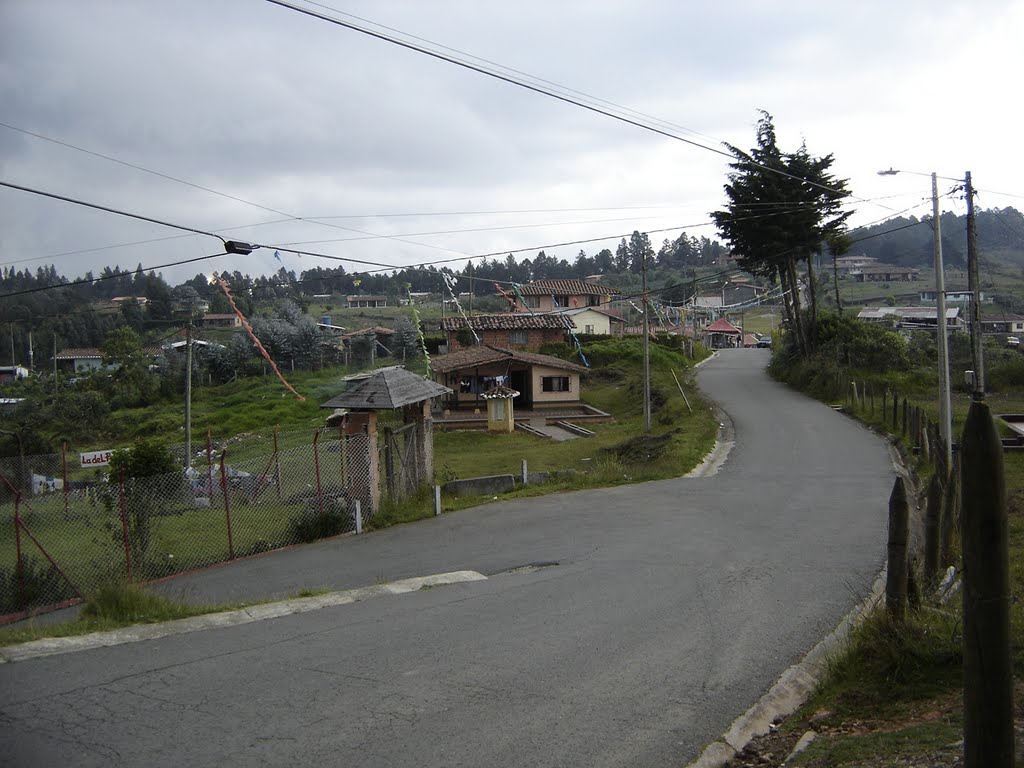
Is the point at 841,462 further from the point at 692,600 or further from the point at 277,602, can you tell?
the point at 277,602

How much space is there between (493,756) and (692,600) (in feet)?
16.8

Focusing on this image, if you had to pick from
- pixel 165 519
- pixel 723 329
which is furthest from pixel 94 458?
pixel 723 329

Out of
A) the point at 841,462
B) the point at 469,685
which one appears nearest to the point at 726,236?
the point at 841,462

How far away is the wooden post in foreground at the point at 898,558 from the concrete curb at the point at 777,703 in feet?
2.43

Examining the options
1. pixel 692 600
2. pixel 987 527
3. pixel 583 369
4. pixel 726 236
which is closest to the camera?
pixel 987 527

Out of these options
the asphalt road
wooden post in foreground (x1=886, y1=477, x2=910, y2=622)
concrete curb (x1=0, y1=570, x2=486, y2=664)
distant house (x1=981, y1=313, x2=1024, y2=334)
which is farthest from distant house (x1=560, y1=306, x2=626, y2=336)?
wooden post in foreground (x1=886, y1=477, x2=910, y2=622)

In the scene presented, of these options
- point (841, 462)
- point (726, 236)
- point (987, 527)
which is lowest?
point (841, 462)

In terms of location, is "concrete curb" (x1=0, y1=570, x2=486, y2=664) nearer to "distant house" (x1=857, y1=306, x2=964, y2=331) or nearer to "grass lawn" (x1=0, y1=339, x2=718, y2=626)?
"grass lawn" (x1=0, y1=339, x2=718, y2=626)

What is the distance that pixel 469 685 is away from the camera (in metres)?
7.09

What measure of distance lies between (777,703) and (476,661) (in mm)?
2610

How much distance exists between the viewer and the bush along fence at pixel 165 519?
12180 millimetres

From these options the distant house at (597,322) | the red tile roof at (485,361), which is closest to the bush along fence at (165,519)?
the red tile roof at (485,361)

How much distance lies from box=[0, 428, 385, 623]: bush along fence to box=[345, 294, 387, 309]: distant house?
297 ft

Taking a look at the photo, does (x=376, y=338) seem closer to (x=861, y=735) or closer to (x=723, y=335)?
(x=723, y=335)
